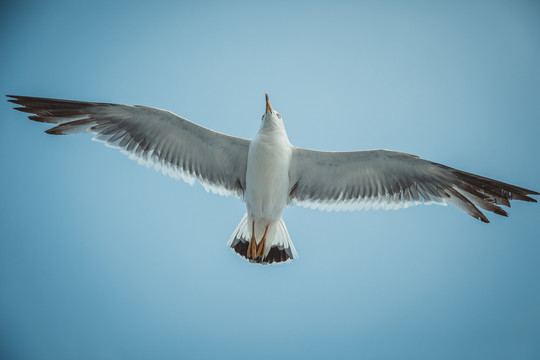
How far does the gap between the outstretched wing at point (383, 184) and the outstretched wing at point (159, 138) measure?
0.72 meters

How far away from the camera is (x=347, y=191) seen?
4988mm

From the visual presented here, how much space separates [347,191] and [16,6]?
5.98 m

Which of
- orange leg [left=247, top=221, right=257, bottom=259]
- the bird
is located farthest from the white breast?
orange leg [left=247, top=221, right=257, bottom=259]

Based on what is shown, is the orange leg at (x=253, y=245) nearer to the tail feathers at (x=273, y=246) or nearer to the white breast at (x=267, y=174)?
the white breast at (x=267, y=174)

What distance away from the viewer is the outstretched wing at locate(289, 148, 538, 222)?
446cm

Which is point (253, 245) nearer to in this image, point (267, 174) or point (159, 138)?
point (267, 174)

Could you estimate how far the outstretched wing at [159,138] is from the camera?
14.5 ft

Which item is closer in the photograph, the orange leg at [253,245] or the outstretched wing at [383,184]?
the outstretched wing at [383,184]

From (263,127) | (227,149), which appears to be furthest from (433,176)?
(227,149)

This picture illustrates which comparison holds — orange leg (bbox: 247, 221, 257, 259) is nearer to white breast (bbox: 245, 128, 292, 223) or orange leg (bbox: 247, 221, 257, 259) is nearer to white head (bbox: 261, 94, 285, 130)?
white breast (bbox: 245, 128, 292, 223)

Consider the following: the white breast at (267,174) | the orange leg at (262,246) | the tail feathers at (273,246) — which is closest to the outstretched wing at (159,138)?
the white breast at (267,174)

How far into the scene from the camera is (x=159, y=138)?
4.69 metres

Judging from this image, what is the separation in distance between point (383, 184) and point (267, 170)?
4.34 feet

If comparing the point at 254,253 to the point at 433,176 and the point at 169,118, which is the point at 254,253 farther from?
the point at 433,176
